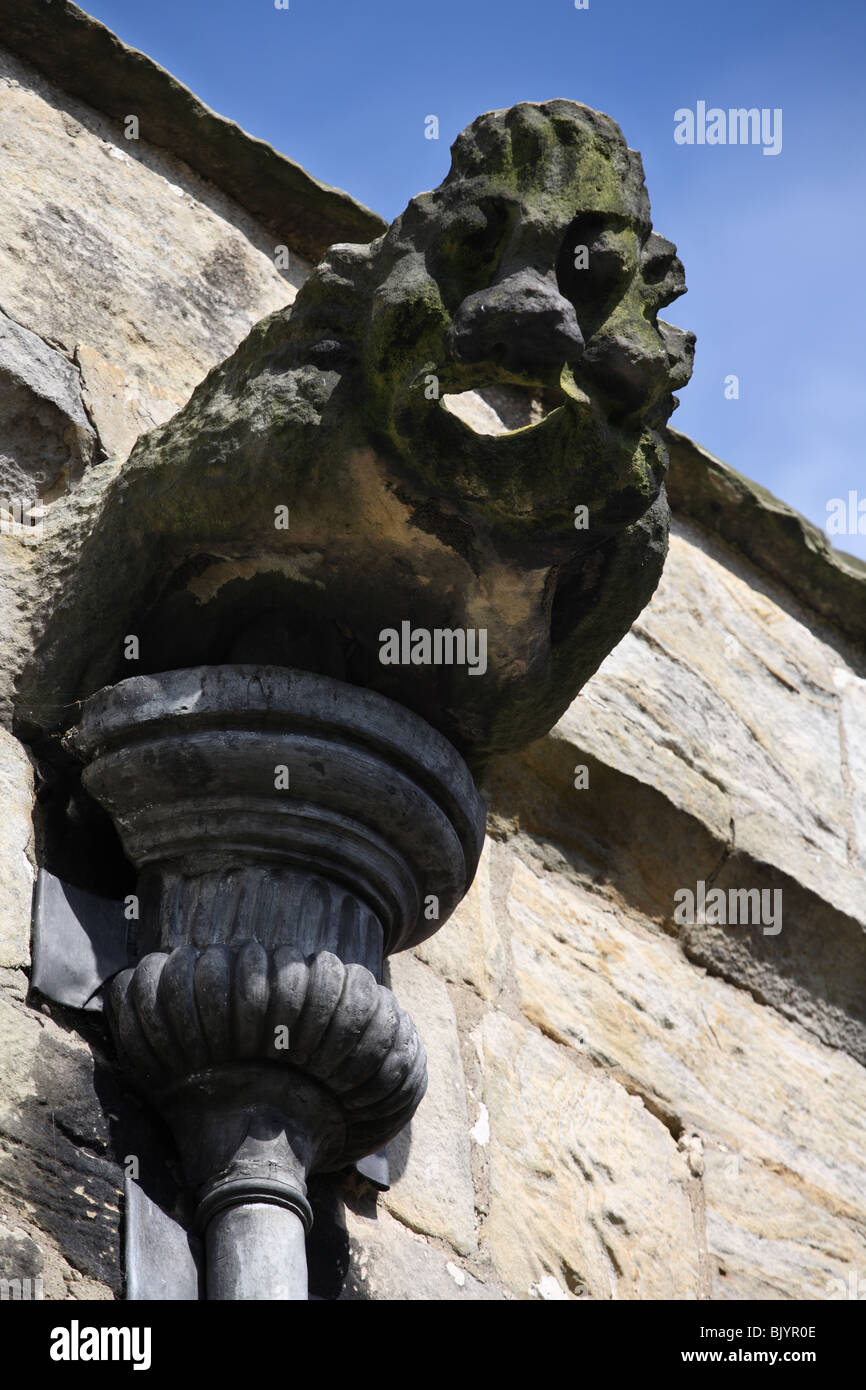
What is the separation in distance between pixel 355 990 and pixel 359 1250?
0.34 meters

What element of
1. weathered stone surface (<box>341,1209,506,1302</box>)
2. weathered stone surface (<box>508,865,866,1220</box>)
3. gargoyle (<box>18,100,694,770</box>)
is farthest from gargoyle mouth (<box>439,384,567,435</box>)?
weathered stone surface (<box>341,1209,506,1302</box>)

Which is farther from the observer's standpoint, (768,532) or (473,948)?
(768,532)

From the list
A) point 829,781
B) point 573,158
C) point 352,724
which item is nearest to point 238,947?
point 352,724

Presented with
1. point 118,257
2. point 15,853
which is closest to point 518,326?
point 15,853

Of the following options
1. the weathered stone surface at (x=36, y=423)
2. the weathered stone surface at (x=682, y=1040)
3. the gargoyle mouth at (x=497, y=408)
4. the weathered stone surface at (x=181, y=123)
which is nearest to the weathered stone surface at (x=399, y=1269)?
the weathered stone surface at (x=682, y=1040)

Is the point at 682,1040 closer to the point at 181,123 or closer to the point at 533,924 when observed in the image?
the point at 533,924

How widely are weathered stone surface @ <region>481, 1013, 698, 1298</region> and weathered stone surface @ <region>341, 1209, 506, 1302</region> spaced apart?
0.08 m

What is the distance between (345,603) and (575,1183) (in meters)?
0.82

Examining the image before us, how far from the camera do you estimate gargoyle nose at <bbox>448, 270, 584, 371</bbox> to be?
158 cm

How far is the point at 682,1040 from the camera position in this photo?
8.25 ft

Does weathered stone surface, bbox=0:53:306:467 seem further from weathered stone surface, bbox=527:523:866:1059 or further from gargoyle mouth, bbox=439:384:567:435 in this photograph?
weathered stone surface, bbox=527:523:866:1059

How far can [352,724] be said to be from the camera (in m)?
1.74

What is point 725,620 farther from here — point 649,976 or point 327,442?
point 327,442
